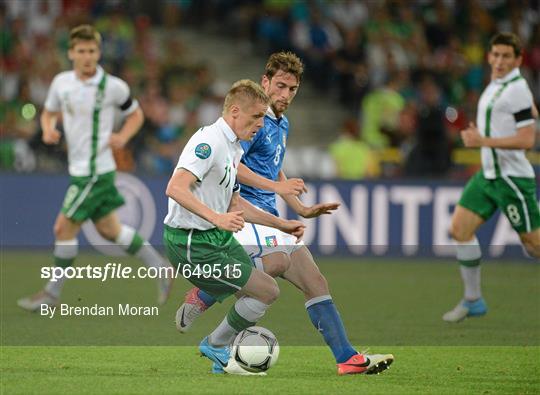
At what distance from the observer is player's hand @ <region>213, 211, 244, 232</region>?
6.98 meters

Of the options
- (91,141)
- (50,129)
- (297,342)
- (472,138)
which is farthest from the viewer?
(91,141)

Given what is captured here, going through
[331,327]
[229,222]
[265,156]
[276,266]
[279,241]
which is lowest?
[331,327]

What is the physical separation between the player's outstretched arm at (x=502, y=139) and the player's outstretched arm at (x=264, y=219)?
2977mm

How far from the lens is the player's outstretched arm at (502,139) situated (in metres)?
10.5

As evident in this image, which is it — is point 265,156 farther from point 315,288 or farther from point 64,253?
point 64,253

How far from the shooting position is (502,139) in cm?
1080

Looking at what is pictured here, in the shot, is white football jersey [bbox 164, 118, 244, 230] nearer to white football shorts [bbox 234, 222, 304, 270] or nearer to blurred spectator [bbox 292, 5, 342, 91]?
white football shorts [bbox 234, 222, 304, 270]

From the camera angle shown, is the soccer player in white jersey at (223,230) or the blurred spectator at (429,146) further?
the blurred spectator at (429,146)

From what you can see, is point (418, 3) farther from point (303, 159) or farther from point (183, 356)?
point (183, 356)

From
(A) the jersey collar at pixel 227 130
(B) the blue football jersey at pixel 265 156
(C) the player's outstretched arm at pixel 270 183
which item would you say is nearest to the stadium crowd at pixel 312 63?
(B) the blue football jersey at pixel 265 156

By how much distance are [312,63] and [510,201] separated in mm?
9927

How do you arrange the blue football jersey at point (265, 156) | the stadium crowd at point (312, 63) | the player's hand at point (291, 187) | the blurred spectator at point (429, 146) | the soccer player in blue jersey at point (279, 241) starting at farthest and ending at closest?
the stadium crowd at point (312, 63), the blurred spectator at point (429, 146), the blue football jersey at point (265, 156), the soccer player in blue jersey at point (279, 241), the player's hand at point (291, 187)

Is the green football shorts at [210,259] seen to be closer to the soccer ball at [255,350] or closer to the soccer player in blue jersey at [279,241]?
the soccer ball at [255,350]

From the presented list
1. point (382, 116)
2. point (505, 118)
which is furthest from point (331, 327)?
point (382, 116)
